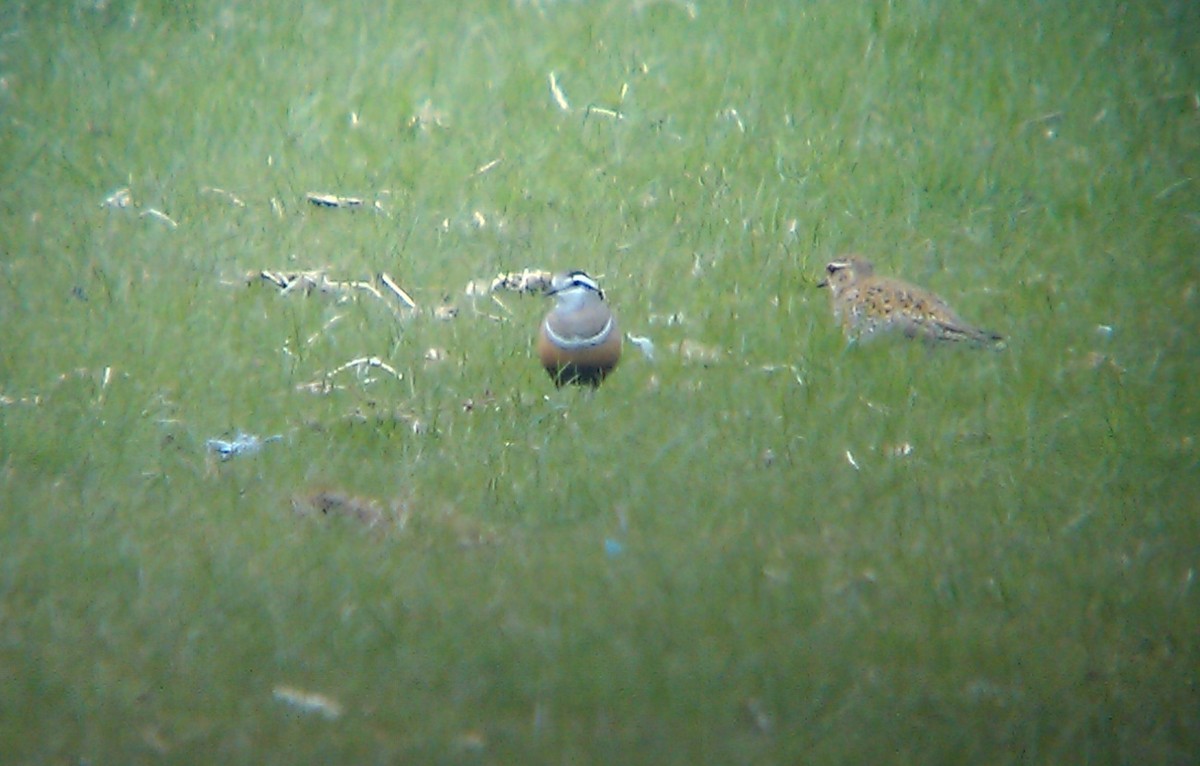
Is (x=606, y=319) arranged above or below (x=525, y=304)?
above

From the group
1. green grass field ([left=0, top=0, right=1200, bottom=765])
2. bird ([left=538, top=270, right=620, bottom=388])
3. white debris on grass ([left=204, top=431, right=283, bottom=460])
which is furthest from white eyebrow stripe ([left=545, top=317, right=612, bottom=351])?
white debris on grass ([left=204, top=431, right=283, bottom=460])

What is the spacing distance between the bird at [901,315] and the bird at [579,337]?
1.06 metres

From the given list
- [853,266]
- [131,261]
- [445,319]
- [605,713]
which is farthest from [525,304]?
[605,713]

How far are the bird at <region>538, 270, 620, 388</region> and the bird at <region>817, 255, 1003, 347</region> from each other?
106 centimetres

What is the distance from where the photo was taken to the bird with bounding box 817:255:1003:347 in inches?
203

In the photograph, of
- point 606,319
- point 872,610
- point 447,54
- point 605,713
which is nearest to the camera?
point 605,713

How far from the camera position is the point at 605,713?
11.7ft

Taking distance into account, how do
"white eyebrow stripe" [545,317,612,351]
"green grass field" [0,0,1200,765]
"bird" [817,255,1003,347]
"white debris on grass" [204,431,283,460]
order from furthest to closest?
1. "bird" [817,255,1003,347]
2. "white eyebrow stripe" [545,317,612,351]
3. "white debris on grass" [204,431,283,460]
4. "green grass field" [0,0,1200,765]

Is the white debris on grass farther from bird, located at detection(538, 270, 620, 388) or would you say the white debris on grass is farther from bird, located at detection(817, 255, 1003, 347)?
bird, located at detection(817, 255, 1003, 347)

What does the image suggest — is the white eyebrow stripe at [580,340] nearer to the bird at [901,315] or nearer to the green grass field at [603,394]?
the green grass field at [603,394]

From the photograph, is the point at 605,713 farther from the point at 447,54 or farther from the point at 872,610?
the point at 447,54

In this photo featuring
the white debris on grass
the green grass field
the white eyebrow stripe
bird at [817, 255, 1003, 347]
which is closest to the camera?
the green grass field

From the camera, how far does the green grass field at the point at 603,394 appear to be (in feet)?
12.0

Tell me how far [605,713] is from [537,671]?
0.26 metres
